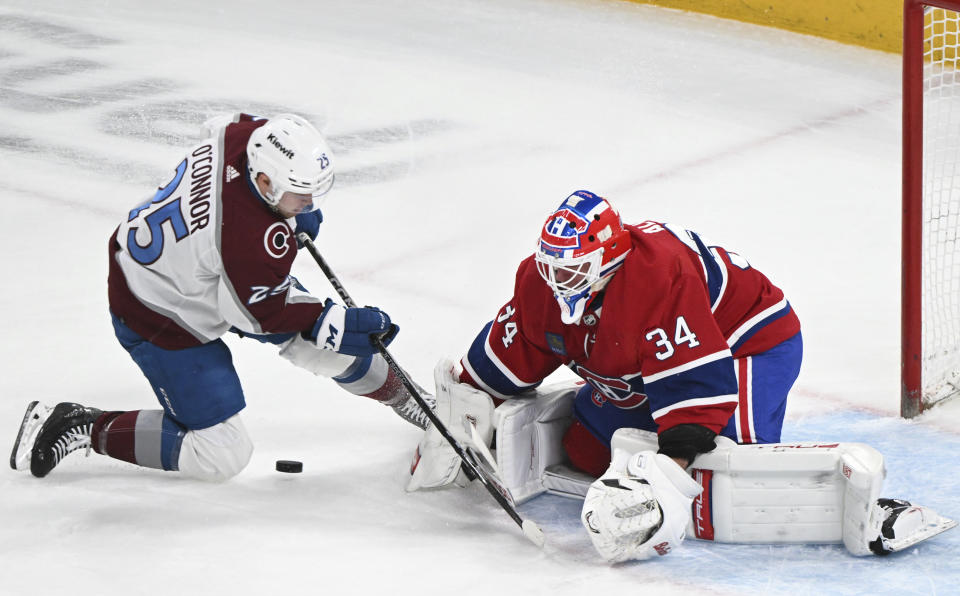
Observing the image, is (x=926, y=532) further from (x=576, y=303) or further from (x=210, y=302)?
(x=210, y=302)

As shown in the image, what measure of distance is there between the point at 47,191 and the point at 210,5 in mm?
2538

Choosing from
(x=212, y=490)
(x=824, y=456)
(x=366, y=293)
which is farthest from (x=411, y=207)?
(x=824, y=456)

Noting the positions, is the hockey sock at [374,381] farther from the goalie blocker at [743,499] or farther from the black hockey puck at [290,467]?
the goalie blocker at [743,499]

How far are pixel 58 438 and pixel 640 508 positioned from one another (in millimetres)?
1405

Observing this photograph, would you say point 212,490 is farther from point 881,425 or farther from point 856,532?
point 881,425

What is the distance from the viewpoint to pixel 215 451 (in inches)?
120

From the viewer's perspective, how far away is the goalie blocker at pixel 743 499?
8.61ft

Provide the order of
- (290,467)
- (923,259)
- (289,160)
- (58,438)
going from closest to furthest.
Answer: (289,160)
(58,438)
(290,467)
(923,259)

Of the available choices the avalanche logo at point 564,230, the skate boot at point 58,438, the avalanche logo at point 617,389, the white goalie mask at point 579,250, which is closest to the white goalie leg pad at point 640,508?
the avalanche logo at point 617,389

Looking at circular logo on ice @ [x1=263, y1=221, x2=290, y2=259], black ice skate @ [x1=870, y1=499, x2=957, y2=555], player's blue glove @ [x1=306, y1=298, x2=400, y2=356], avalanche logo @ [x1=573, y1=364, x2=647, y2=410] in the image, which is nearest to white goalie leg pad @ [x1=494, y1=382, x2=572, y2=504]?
avalanche logo @ [x1=573, y1=364, x2=647, y2=410]

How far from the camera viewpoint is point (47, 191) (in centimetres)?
513

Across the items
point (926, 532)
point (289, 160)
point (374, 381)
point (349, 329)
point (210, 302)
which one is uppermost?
point (289, 160)

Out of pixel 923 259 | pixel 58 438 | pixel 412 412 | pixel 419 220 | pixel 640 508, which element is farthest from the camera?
pixel 419 220

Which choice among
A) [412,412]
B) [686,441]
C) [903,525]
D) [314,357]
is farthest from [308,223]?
[903,525]
